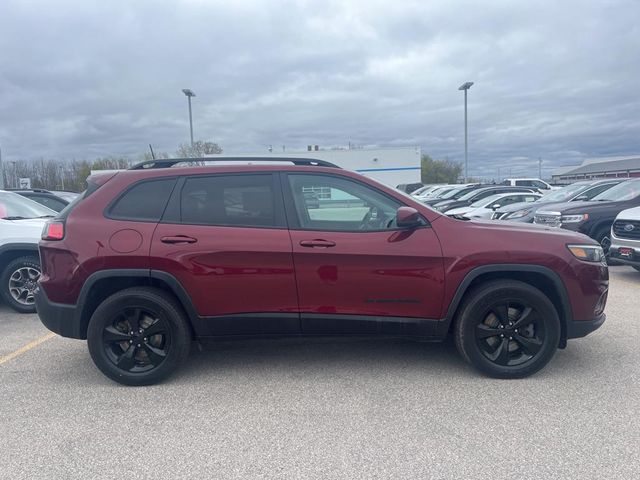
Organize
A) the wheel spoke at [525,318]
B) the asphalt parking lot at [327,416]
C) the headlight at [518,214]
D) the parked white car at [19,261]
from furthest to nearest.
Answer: the headlight at [518,214] → the parked white car at [19,261] → the wheel spoke at [525,318] → the asphalt parking lot at [327,416]

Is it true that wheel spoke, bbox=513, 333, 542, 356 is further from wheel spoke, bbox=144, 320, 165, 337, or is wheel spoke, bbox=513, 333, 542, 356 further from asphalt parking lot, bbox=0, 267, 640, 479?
wheel spoke, bbox=144, 320, 165, 337

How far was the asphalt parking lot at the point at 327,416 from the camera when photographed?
2848mm

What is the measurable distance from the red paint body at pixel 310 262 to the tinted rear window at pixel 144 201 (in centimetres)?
9

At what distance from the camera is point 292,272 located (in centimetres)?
383

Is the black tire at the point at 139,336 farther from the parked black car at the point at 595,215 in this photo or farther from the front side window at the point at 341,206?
the parked black car at the point at 595,215

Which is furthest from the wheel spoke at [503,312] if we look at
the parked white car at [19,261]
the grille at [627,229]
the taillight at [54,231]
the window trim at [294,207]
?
the parked white car at [19,261]

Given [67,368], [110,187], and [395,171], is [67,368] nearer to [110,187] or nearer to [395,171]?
[110,187]

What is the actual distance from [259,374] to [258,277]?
0.93m

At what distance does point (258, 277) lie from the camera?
3.85 meters

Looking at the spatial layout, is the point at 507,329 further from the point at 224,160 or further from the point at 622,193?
the point at 622,193

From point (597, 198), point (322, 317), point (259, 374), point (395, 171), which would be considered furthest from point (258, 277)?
Answer: point (395, 171)

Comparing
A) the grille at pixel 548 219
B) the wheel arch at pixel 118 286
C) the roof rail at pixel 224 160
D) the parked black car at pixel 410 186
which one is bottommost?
the wheel arch at pixel 118 286

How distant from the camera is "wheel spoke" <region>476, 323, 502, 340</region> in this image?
156 inches

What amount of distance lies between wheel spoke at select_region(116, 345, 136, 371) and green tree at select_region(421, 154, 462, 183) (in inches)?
2695
